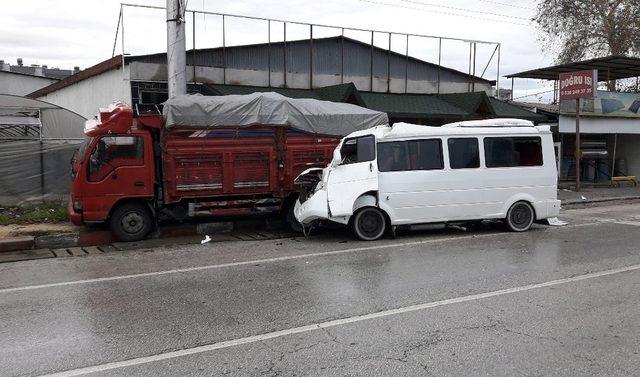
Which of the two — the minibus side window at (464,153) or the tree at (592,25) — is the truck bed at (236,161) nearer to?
the minibus side window at (464,153)

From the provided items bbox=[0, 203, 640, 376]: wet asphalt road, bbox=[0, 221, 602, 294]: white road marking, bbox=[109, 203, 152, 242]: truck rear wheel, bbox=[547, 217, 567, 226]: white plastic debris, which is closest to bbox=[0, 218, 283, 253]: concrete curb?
bbox=[109, 203, 152, 242]: truck rear wheel

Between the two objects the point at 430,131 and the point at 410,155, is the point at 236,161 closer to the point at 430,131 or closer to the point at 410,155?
the point at 410,155

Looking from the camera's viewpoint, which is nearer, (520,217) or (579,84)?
(520,217)

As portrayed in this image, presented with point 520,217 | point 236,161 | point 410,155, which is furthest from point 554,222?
point 236,161

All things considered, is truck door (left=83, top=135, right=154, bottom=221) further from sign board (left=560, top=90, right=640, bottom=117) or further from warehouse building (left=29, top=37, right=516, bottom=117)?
sign board (left=560, top=90, right=640, bottom=117)

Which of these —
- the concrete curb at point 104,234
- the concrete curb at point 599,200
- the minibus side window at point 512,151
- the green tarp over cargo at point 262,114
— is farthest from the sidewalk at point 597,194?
the concrete curb at point 104,234

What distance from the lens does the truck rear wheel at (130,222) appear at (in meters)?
10.8

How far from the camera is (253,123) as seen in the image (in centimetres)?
1138

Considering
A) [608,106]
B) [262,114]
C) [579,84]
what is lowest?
[262,114]

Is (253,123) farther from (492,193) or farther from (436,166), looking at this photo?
(492,193)

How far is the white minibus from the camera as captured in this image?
10445 millimetres

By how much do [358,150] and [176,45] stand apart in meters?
5.80

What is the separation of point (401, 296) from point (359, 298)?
0.52 metres

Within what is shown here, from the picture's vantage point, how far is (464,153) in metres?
10.9
